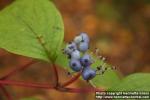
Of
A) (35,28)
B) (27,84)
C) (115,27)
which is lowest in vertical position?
(27,84)

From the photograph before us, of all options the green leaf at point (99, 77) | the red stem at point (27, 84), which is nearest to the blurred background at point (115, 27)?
the green leaf at point (99, 77)

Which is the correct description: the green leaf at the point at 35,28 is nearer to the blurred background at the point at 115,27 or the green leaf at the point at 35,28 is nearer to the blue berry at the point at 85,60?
the blue berry at the point at 85,60

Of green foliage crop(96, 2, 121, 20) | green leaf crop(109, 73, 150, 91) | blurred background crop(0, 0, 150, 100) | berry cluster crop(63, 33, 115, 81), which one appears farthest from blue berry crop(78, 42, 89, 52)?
green foliage crop(96, 2, 121, 20)

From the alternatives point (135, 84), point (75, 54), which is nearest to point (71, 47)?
point (75, 54)

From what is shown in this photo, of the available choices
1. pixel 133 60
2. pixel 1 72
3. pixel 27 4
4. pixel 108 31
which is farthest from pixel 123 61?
pixel 27 4

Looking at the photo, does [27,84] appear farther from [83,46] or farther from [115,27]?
[115,27]

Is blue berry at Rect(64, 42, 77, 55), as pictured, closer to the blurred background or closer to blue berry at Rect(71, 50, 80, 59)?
blue berry at Rect(71, 50, 80, 59)

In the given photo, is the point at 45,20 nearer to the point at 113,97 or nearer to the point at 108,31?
the point at 113,97
